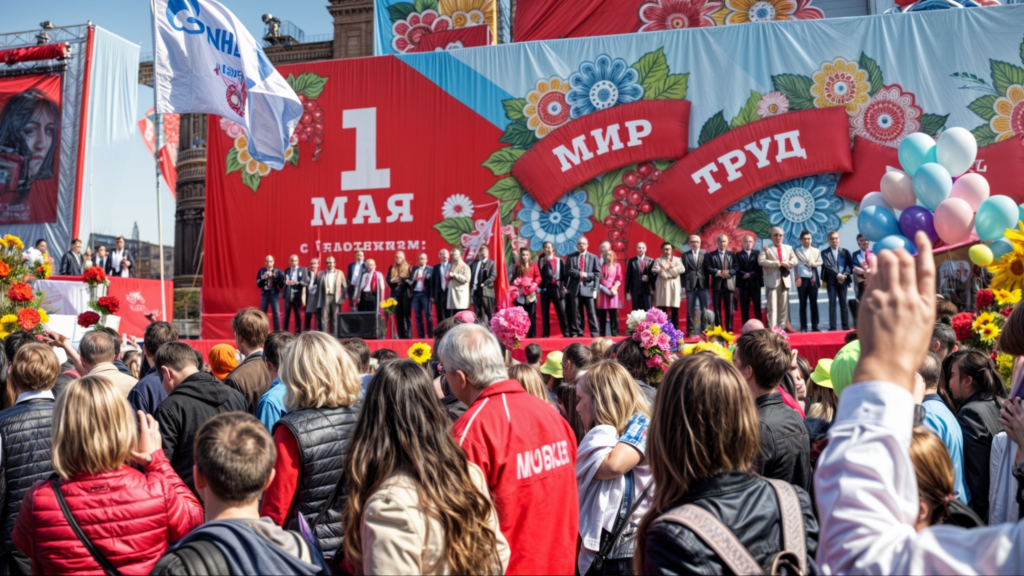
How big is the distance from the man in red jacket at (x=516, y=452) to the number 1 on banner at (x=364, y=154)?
13.0m

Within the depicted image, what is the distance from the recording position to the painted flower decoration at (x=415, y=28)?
51.1ft

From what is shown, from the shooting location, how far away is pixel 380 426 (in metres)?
2.04

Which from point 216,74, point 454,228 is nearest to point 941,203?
point 216,74

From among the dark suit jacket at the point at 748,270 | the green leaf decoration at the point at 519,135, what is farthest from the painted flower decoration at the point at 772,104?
the green leaf decoration at the point at 519,135

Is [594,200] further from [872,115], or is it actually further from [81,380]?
[81,380]

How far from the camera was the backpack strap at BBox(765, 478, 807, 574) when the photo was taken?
1.66m

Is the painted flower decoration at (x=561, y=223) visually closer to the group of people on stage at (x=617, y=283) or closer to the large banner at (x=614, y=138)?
the large banner at (x=614, y=138)

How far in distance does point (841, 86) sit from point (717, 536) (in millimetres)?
13153

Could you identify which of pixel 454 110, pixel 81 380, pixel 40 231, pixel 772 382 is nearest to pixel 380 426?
pixel 81 380

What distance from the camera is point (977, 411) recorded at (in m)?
3.29

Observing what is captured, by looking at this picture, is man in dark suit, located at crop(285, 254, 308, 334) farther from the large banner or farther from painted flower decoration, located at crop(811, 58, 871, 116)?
painted flower decoration, located at crop(811, 58, 871, 116)

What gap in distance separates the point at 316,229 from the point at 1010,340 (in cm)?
1379

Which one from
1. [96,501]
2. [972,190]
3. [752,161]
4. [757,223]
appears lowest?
[96,501]

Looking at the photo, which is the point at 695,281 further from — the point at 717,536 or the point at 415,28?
the point at 717,536
